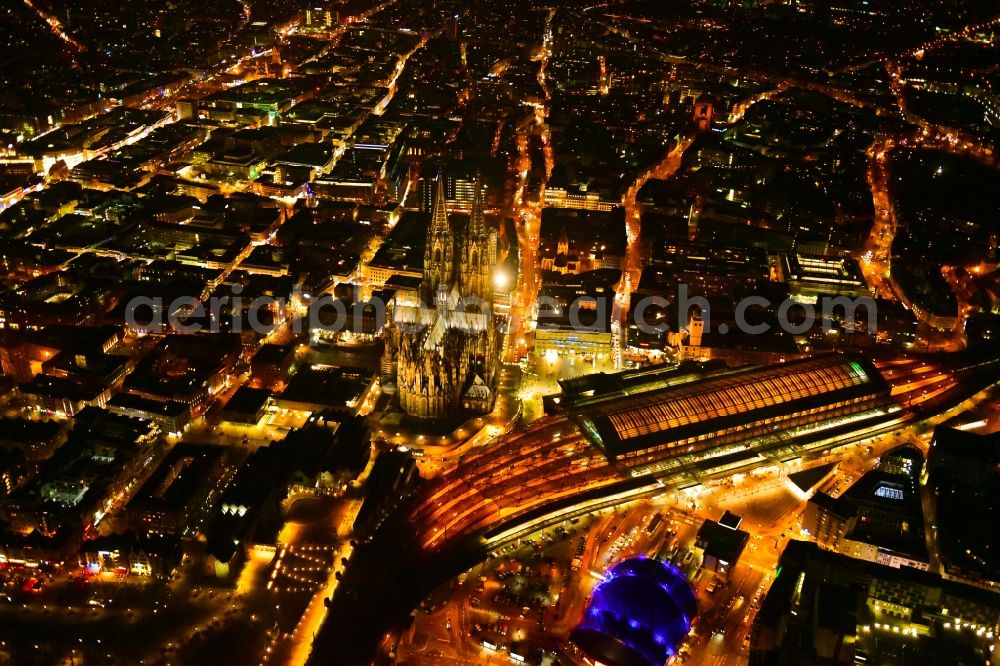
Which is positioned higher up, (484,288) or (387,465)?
(484,288)

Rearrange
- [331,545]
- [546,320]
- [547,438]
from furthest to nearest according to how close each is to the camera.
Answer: [546,320], [547,438], [331,545]

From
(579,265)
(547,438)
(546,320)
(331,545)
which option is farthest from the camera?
(579,265)

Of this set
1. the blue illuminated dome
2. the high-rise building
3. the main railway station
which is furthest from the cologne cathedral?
the high-rise building

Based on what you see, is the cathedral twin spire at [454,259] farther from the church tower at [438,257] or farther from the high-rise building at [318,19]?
the high-rise building at [318,19]

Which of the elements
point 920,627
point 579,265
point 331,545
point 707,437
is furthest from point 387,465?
point 579,265

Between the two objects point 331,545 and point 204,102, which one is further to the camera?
point 204,102

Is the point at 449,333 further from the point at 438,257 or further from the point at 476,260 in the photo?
the point at 476,260

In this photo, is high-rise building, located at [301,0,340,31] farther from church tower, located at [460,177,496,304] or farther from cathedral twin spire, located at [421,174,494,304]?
cathedral twin spire, located at [421,174,494,304]

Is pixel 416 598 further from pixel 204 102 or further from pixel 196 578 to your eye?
pixel 204 102

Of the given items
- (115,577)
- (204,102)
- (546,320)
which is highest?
(204,102)
